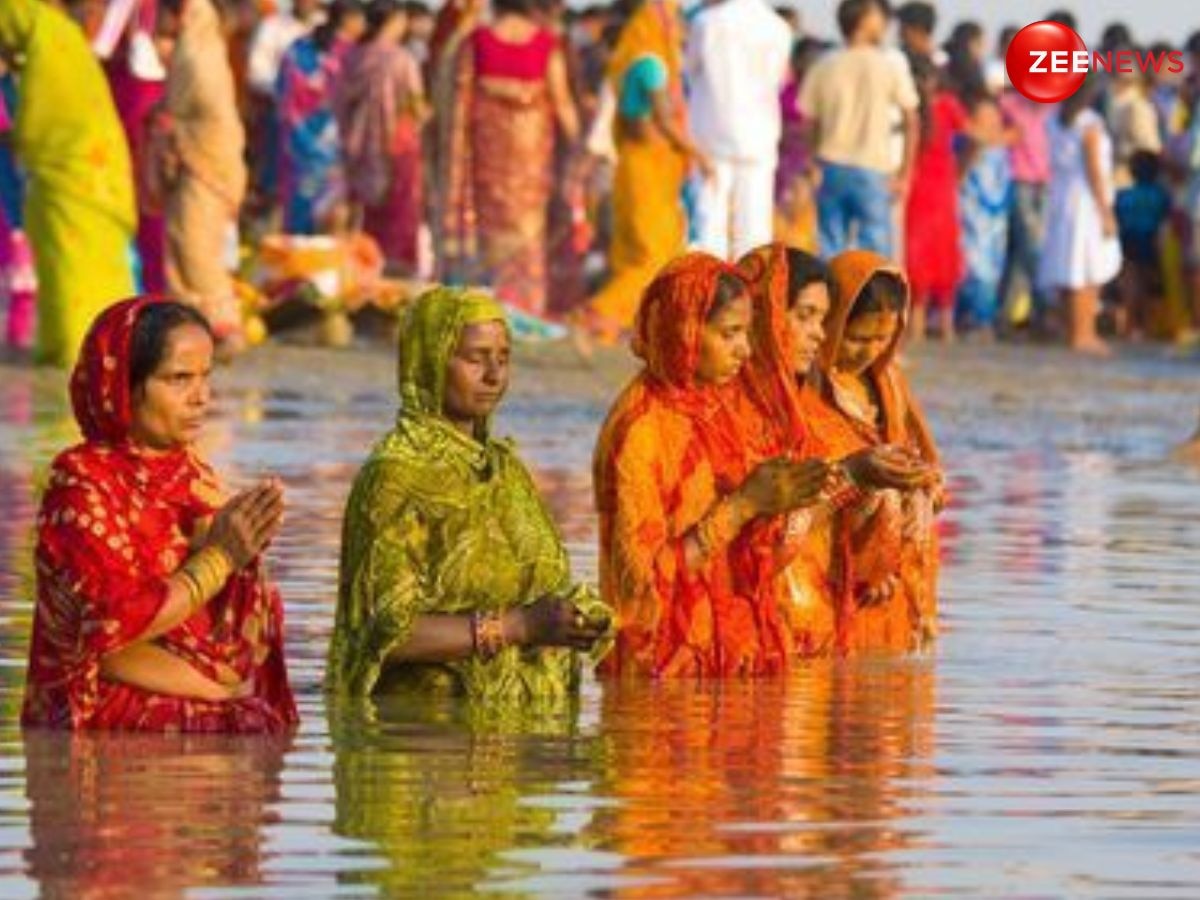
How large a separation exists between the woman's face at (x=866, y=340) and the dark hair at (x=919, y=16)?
21.3 meters

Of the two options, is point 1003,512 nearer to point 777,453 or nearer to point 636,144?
point 777,453

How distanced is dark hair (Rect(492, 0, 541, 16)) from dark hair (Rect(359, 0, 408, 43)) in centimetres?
355

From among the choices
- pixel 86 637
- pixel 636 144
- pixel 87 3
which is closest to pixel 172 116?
pixel 87 3

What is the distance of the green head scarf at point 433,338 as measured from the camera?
11.5 m

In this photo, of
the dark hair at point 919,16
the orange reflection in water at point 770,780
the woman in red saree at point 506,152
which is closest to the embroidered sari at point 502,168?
the woman in red saree at point 506,152

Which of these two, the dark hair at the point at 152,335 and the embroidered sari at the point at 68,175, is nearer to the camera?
the dark hair at the point at 152,335

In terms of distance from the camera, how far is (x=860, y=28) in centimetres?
3059

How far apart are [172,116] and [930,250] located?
8.76m

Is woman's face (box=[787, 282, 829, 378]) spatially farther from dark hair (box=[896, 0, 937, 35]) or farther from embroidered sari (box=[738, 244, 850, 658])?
dark hair (box=[896, 0, 937, 35])

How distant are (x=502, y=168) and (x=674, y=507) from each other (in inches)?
677

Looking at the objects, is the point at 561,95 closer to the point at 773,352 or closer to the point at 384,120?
the point at 384,120

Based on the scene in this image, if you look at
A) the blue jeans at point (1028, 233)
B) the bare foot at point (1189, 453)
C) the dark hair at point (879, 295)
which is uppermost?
the blue jeans at point (1028, 233)

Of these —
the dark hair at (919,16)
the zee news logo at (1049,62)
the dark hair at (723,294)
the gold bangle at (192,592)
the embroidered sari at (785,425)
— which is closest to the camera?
the gold bangle at (192,592)

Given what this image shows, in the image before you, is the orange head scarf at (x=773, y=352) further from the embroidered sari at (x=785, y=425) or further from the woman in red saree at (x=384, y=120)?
the woman in red saree at (x=384, y=120)
